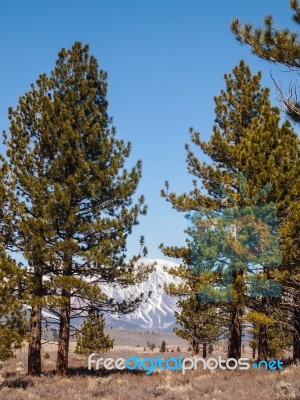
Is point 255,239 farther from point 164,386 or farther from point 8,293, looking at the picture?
point 8,293

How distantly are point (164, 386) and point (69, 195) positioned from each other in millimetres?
7440

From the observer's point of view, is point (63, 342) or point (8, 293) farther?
point (63, 342)

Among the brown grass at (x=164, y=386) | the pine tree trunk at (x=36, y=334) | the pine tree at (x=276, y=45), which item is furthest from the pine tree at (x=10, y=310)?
the pine tree at (x=276, y=45)

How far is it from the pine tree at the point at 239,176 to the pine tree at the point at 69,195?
2.91 m

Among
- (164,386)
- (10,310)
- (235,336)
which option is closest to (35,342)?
(10,310)

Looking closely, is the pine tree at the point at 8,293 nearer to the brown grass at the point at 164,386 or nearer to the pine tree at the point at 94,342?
the brown grass at the point at 164,386

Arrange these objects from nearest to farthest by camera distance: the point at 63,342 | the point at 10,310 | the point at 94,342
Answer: the point at 10,310 → the point at 63,342 → the point at 94,342

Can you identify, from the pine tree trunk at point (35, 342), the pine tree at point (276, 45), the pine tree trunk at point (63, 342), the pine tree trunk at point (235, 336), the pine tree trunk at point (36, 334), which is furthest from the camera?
the pine tree trunk at point (235, 336)

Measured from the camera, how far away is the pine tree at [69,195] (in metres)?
15.8

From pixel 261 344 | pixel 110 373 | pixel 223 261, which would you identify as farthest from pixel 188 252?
pixel 110 373

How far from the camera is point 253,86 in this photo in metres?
19.4

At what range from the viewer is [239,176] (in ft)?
56.0

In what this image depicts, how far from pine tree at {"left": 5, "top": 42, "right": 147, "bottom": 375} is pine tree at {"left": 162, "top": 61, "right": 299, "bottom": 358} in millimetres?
2909

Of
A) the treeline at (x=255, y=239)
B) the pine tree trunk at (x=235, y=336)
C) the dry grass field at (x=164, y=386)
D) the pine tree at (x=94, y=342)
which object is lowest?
the pine tree at (x=94, y=342)
